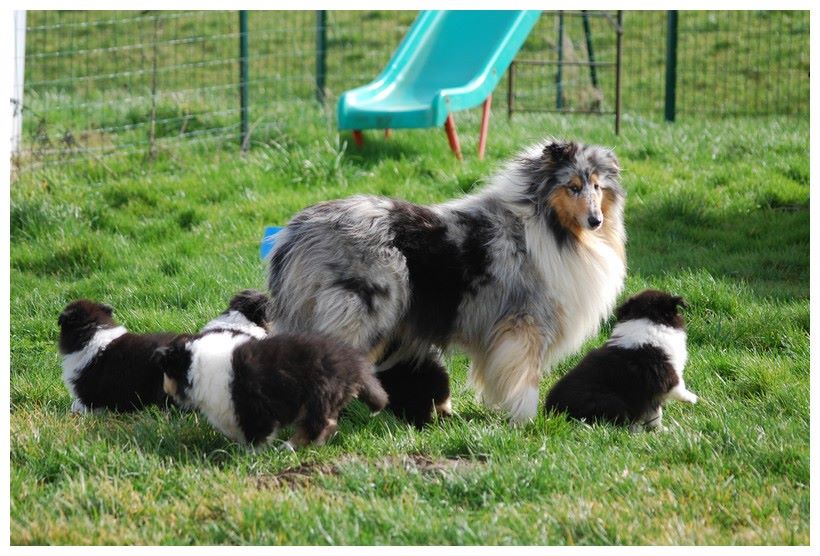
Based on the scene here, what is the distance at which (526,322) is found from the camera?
5.50 m

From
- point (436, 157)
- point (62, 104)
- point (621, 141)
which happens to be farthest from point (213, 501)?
point (62, 104)

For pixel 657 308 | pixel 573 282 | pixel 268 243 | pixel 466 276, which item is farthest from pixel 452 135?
pixel 657 308

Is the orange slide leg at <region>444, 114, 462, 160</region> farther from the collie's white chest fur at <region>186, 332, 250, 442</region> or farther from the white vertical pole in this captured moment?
the collie's white chest fur at <region>186, 332, 250, 442</region>

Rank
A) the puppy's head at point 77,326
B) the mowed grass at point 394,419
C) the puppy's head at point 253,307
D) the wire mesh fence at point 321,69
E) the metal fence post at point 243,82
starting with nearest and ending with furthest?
1. the mowed grass at point 394,419
2. the puppy's head at point 77,326
3. the puppy's head at point 253,307
4. the metal fence post at point 243,82
5. the wire mesh fence at point 321,69

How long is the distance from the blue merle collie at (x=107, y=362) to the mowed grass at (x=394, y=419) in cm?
15

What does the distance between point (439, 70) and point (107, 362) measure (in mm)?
6843

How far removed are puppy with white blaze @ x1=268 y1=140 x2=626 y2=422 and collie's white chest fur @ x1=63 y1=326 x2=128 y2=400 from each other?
0.91 m

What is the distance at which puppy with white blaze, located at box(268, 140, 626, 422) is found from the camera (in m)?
5.29

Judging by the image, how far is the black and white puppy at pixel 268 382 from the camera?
482cm

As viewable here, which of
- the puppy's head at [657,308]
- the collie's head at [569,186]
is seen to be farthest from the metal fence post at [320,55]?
the puppy's head at [657,308]

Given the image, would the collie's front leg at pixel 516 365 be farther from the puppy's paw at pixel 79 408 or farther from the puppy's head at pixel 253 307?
the puppy's paw at pixel 79 408

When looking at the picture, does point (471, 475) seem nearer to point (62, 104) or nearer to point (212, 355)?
point (212, 355)

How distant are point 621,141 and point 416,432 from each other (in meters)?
6.08

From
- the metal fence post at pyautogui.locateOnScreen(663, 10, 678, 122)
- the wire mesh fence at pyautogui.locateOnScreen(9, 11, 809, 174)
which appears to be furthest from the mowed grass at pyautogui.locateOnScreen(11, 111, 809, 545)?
the metal fence post at pyautogui.locateOnScreen(663, 10, 678, 122)
